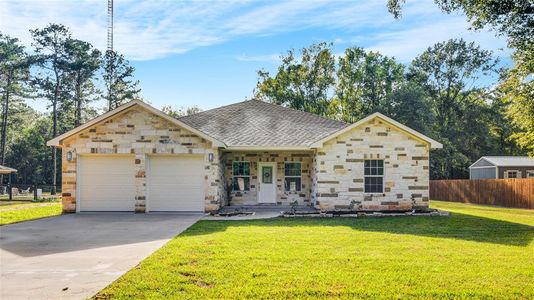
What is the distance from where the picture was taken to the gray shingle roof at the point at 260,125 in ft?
61.3

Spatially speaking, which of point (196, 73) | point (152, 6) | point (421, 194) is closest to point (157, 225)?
point (152, 6)

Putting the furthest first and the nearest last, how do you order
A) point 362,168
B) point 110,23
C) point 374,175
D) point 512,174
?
point 512,174, point 110,23, point 374,175, point 362,168

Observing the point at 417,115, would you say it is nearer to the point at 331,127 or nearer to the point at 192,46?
the point at 331,127

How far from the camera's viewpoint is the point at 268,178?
19672 mm

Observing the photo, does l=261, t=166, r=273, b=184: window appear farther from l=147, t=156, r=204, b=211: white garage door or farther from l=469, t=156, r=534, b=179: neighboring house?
l=469, t=156, r=534, b=179: neighboring house

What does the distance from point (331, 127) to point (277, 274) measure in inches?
586

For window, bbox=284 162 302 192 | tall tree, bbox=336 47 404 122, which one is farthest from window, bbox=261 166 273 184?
tall tree, bbox=336 47 404 122

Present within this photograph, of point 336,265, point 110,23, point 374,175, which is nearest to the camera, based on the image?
point 336,265

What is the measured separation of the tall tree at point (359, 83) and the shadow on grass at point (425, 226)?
3036 cm

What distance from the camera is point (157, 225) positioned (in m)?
13.1

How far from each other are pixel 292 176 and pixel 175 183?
5.38 metres

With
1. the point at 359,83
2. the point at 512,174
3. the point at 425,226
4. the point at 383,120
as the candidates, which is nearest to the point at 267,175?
the point at 383,120

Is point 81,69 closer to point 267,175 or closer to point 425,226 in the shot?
point 267,175

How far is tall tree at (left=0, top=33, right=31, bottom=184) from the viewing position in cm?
4209
